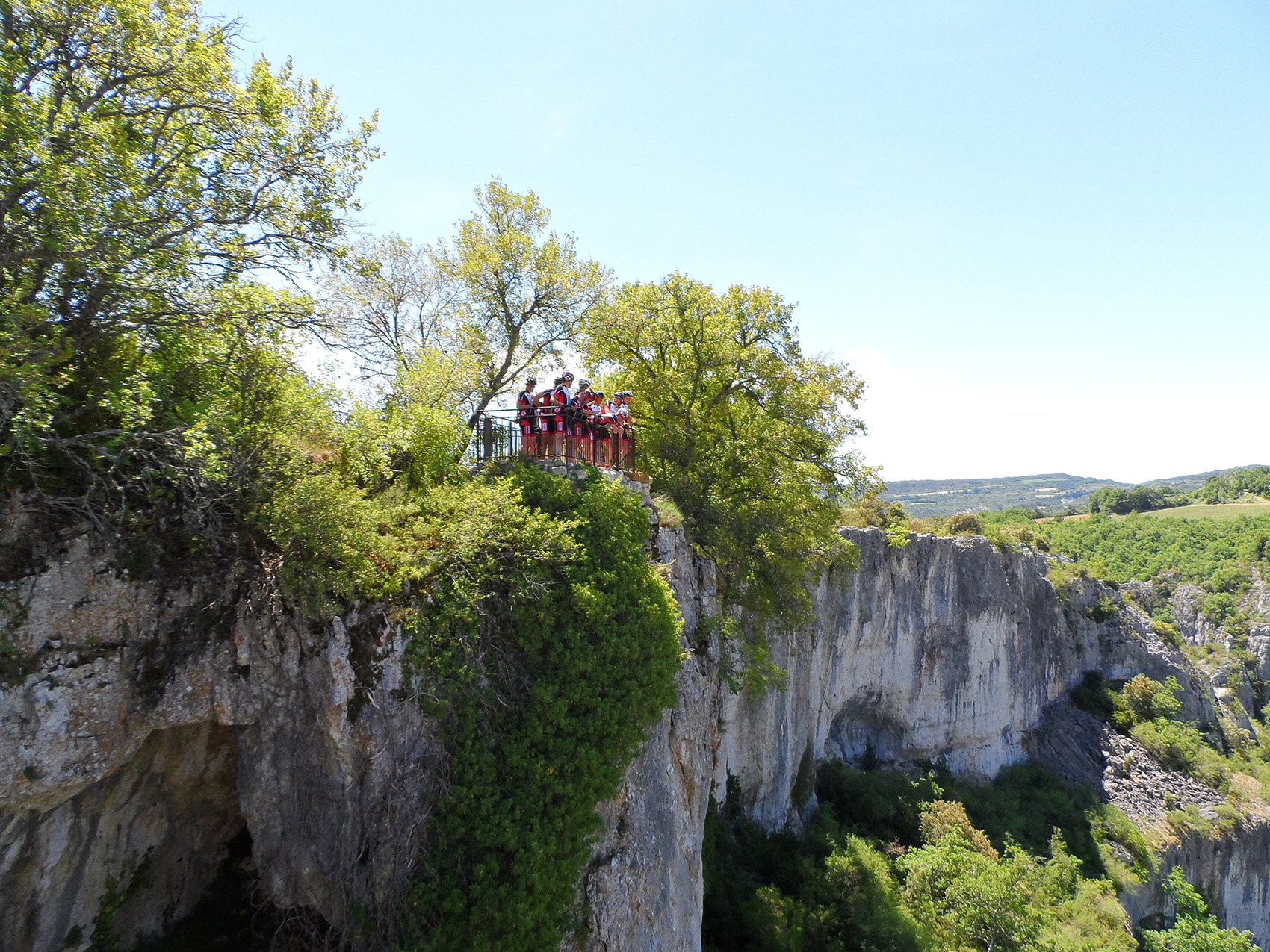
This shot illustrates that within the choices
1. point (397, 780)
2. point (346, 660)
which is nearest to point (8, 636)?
point (346, 660)

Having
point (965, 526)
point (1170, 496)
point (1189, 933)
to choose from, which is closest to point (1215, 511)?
point (1170, 496)

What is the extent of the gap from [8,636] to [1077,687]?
46.3 m

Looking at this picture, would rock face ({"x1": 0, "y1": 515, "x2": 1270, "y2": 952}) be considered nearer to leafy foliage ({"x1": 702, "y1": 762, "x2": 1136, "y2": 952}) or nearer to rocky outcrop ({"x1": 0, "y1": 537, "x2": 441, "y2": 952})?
rocky outcrop ({"x1": 0, "y1": 537, "x2": 441, "y2": 952})

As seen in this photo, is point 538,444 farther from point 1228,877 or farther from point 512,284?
point 1228,877

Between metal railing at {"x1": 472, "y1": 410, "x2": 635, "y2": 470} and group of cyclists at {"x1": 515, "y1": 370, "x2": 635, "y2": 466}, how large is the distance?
1cm

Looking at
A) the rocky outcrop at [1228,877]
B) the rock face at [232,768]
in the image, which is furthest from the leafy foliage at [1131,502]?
the rock face at [232,768]

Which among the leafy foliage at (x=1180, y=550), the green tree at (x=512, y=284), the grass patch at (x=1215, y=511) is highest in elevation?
the green tree at (x=512, y=284)

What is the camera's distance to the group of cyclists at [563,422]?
11.7 metres

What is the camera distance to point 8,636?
6.09 meters

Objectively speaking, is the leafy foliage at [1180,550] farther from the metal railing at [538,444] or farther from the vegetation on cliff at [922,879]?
the metal railing at [538,444]

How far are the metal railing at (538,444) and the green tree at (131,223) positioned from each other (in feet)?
12.1

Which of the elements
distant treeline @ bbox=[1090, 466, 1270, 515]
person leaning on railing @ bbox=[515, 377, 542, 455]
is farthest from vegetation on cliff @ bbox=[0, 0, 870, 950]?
distant treeline @ bbox=[1090, 466, 1270, 515]

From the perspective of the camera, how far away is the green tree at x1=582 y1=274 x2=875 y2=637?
575 inches

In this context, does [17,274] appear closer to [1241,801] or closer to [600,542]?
[600,542]
